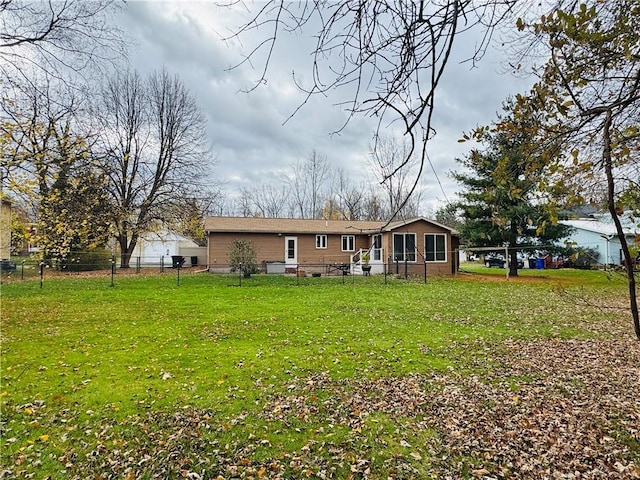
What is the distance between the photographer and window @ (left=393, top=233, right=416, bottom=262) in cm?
1970

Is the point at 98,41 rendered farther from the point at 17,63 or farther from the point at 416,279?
the point at 416,279

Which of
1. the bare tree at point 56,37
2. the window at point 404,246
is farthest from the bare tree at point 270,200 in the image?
the bare tree at point 56,37

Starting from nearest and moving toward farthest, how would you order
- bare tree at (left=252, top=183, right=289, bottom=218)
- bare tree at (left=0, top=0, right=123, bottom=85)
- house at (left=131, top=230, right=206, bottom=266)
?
bare tree at (left=0, top=0, right=123, bottom=85) < house at (left=131, top=230, right=206, bottom=266) < bare tree at (left=252, top=183, right=289, bottom=218)

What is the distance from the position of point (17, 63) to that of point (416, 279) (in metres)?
15.9

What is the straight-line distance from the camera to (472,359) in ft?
18.1

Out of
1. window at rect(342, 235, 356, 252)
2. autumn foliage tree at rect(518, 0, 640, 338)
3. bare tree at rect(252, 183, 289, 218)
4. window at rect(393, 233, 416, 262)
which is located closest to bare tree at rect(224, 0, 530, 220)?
autumn foliage tree at rect(518, 0, 640, 338)

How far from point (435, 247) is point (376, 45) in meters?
19.3

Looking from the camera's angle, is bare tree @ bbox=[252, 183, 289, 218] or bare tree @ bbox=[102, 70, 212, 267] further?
bare tree @ bbox=[252, 183, 289, 218]

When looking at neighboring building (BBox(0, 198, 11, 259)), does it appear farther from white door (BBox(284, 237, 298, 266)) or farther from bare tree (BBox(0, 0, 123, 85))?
white door (BBox(284, 237, 298, 266))

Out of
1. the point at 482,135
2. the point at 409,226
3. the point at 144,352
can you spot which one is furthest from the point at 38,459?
the point at 409,226

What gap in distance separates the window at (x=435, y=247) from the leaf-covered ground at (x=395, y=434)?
15517 millimetres

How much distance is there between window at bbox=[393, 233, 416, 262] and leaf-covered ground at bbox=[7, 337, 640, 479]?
589 inches

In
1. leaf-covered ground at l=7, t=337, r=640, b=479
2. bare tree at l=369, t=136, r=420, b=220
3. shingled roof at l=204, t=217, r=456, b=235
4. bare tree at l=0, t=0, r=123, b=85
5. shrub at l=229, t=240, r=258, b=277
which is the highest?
bare tree at l=0, t=0, r=123, b=85

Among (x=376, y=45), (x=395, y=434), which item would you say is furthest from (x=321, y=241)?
(x=376, y=45)
